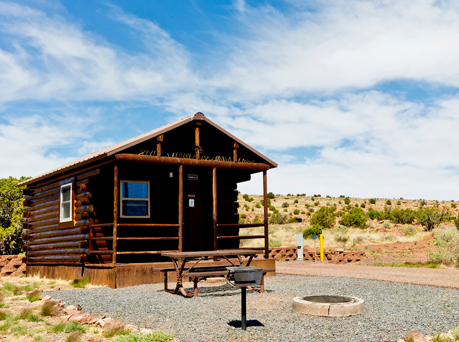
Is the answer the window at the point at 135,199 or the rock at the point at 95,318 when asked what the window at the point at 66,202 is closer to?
the window at the point at 135,199

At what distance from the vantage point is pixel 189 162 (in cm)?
1230

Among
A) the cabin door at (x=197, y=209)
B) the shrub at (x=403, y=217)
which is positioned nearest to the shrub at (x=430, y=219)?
the shrub at (x=403, y=217)

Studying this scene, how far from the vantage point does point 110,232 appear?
12922mm

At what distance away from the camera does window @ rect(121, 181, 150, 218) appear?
42.8 ft

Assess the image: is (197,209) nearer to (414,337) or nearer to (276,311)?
(276,311)

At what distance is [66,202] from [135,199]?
2299 millimetres

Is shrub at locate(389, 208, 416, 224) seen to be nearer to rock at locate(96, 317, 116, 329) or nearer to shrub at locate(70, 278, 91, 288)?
shrub at locate(70, 278, 91, 288)

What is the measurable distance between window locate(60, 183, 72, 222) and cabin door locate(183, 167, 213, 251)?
343cm

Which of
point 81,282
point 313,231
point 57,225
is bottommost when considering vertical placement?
point 81,282

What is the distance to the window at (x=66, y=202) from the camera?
13.8 m

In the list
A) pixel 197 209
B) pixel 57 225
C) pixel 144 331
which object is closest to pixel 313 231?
pixel 197 209

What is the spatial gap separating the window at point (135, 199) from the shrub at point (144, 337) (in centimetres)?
770

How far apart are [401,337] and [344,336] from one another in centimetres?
68

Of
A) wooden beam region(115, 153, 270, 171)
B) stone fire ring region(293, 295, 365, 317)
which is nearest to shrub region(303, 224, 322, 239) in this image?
wooden beam region(115, 153, 270, 171)
